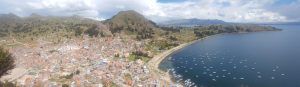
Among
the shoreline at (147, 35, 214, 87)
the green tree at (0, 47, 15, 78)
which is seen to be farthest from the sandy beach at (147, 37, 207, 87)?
the green tree at (0, 47, 15, 78)

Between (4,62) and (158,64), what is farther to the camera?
(158,64)

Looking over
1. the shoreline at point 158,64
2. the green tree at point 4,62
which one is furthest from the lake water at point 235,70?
the green tree at point 4,62

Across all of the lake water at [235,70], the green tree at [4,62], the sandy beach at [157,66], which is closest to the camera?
the green tree at [4,62]

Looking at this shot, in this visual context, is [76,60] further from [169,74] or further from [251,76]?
[251,76]

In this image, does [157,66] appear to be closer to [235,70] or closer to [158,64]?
[158,64]

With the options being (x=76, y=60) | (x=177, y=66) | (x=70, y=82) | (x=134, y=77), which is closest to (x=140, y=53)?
(x=177, y=66)

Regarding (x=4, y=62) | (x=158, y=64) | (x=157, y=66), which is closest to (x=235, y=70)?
(x=157, y=66)

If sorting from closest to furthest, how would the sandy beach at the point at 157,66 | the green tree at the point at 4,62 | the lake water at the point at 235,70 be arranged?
the green tree at the point at 4,62 → the lake water at the point at 235,70 → the sandy beach at the point at 157,66

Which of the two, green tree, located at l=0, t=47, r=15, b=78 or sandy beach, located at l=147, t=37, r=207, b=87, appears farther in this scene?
sandy beach, located at l=147, t=37, r=207, b=87

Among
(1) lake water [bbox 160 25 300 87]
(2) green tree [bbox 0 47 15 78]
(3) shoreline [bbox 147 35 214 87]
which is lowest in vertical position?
(1) lake water [bbox 160 25 300 87]

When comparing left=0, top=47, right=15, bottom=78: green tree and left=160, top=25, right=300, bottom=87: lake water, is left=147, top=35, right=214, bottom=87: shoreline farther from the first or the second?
left=0, top=47, right=15, bottom=78: green tree

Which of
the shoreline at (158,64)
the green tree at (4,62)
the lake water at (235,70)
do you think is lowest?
the lake water at (235,70)

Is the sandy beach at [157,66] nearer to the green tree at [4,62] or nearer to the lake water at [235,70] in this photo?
the lake water at [235,70]
